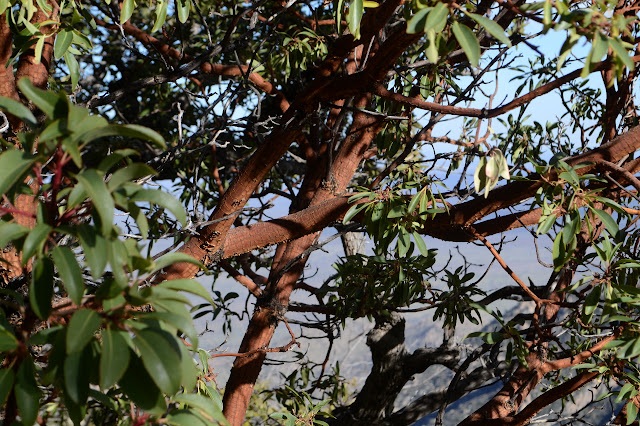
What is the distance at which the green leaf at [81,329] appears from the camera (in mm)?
633

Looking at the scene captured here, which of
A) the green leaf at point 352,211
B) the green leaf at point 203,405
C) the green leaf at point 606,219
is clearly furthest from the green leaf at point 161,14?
the green leaf at point 606,219

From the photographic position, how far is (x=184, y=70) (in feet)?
6.12

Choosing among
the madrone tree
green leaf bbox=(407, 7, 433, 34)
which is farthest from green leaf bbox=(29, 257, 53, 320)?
green leaf bbox=(407, 7, 433, 34)

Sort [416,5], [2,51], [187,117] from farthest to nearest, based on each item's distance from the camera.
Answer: [187,117], [2,51], [416,5]

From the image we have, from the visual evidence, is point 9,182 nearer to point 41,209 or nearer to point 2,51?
point 41,209

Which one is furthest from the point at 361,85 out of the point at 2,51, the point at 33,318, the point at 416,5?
the point at 33,318

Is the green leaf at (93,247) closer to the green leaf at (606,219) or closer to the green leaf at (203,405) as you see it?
the green leaf at (203,405)

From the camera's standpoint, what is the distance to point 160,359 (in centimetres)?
65

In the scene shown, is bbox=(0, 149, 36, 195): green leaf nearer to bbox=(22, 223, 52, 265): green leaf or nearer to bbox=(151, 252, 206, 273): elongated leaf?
bbox=(22, 223, 52, 265): green leaf

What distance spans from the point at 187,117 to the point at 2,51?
2111 mm

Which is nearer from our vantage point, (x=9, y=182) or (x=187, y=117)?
(x=9, y=182)

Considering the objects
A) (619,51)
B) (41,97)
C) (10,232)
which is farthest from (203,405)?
(619,51)

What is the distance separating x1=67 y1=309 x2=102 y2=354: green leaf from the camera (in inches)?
24.9

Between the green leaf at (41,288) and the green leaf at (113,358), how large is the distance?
0.28 ft
